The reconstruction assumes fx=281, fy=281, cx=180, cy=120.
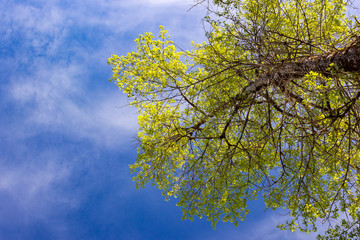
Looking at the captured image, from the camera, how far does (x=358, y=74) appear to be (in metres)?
5.87

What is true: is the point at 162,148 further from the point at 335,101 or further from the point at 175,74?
the point at 335,101

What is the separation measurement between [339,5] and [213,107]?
4789 mm

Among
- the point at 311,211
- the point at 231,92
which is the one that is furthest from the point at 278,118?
the point at 311,211

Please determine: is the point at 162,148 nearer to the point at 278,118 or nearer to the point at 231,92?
the point at 231,92

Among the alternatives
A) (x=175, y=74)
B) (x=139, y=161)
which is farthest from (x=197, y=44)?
(x=139, y=161)

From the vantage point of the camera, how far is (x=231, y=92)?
392 inches

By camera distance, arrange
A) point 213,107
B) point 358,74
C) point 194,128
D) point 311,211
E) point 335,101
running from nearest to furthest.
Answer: point 335,101 < point 358,74 < point 311,211 < point 213,107 < point 194,128

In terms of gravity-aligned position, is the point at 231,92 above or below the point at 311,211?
above

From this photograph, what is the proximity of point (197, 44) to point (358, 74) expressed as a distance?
19.2 ft

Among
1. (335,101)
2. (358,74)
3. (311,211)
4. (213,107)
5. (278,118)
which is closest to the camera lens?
(335,101)

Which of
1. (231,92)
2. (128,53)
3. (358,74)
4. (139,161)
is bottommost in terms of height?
(358,74)

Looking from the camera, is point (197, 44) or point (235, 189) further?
point (197, 44)

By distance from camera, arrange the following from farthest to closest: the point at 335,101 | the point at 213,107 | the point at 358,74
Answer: the point at 213,107
the point at 358,74
the point at 335,101

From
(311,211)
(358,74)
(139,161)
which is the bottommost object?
(311,211)
